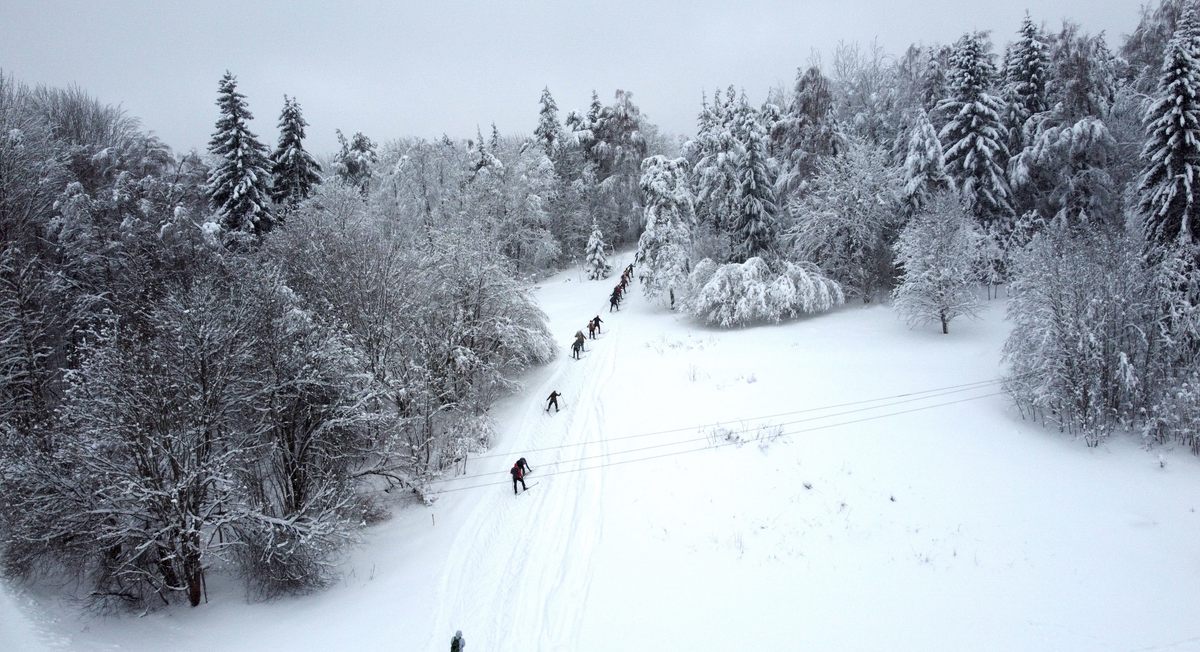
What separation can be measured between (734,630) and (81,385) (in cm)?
1346

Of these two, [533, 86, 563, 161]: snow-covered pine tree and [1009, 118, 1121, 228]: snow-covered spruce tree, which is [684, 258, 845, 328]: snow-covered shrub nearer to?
[1009, 118, 1121, 228]: snow-covered spruce tree

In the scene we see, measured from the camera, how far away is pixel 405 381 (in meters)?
16.8

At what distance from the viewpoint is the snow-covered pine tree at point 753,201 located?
30.3m

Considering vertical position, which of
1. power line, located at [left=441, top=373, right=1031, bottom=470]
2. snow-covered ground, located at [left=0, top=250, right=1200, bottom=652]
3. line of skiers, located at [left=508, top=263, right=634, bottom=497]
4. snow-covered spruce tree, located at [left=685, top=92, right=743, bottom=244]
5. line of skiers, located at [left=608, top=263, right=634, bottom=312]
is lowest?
snow-covered ground, located at [left=0, top=250, right=1200, bottom=652]

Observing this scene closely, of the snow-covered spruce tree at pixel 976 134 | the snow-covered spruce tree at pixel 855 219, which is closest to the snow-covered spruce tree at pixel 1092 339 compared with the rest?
the snow-covered spruce tree at pixel 976 134

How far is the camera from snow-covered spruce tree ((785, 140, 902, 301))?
29406 mm

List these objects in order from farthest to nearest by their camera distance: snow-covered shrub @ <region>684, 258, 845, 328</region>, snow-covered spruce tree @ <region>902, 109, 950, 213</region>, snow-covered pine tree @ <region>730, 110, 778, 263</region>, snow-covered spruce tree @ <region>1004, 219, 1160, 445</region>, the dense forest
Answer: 1. snow-covered pine tree @ <region>730, 110, 778, 263</region>
2. snow-covered shrub @ <region>684, 258, 845, 328</region>
3. snow-covered spruce tree @ <region>902, 109, 950, 213</region>
4. snow-covered spruce tree @ <region>1004, 219, 1160, 445</region>
5. the dense forest

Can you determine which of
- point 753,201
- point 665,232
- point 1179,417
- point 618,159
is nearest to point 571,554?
point 1179,417

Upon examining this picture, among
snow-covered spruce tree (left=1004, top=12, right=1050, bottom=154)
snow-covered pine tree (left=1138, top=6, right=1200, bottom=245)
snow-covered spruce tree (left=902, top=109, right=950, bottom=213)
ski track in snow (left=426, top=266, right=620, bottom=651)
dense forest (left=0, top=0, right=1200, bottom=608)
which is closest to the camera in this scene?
ski track in snow (left=426, top=266, right=620, bottom=651)

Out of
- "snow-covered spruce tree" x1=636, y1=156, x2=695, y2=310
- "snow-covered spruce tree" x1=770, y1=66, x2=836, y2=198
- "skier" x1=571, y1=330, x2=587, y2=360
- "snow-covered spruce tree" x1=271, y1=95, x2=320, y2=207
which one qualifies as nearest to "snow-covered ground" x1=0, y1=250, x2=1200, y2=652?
"skier" x1=571, y1=330, x2=587, y2=360

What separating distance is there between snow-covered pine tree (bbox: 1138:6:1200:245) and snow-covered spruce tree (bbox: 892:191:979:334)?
5821 millimetres

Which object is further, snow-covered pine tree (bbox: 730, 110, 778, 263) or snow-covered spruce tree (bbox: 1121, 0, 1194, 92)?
snow-covered pine tree (bbox: 730, 110, 778, 263)

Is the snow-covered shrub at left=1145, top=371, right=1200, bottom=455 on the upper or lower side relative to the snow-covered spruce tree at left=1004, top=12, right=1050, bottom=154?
lower

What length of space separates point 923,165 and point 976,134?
2.85m
